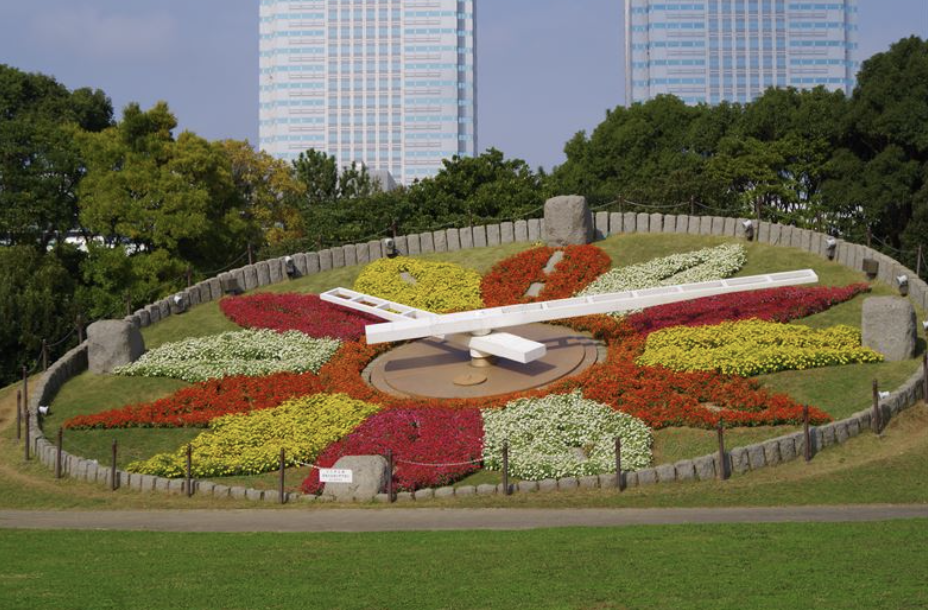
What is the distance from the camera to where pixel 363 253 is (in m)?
56.5

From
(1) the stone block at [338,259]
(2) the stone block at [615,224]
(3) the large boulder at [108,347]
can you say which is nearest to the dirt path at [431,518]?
(3) the large boulder at [108,347]

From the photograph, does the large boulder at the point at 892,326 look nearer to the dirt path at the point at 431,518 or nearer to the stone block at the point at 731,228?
the dirt path at the point at 431,518

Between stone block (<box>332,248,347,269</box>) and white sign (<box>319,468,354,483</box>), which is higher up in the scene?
stone block (<box>332,248,347,269</box>)

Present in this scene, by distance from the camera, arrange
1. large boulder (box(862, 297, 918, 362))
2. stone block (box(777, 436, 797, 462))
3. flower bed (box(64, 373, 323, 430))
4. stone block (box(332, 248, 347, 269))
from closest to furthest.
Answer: stone block (box(777, 436, 797, 462)) < large boulder (box(862, 297, 918, 362)) < flower bed (box(64, 373, 323, 430)) < stone block (box(332, 248, 347, 269))

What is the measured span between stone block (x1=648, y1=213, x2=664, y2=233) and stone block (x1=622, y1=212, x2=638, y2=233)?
2.19ft

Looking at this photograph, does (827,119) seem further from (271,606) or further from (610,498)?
(271,606)

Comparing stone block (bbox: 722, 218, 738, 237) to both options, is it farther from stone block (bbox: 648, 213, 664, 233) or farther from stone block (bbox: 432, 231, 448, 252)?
stone block (bbox: 432, 231, 448, 252)

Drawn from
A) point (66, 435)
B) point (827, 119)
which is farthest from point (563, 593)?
point (827, 119)

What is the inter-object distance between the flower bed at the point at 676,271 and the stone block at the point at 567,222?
3656 mm

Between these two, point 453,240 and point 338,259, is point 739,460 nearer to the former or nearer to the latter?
point 453,240

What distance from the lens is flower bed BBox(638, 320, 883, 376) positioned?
38.3m

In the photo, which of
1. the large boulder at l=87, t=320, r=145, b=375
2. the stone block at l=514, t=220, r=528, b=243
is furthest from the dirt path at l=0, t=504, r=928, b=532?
the stone block at l=514, t=220, r=528, b=243

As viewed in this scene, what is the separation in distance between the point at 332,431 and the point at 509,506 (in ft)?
26.9

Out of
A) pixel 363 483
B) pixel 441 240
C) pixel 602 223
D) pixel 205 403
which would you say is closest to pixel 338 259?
pixel 441 240
